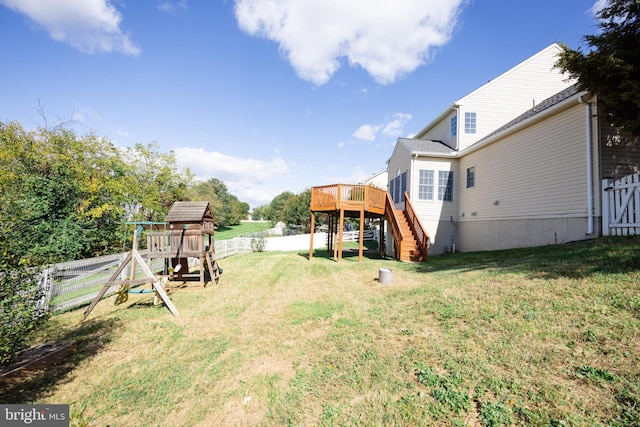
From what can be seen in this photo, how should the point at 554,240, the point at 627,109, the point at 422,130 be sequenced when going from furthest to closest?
the point at 422,130 < the point at 554,240 < the point at 627,109

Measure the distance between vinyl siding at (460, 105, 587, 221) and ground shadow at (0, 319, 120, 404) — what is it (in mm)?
12369

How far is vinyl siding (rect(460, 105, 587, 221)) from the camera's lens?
8.20m

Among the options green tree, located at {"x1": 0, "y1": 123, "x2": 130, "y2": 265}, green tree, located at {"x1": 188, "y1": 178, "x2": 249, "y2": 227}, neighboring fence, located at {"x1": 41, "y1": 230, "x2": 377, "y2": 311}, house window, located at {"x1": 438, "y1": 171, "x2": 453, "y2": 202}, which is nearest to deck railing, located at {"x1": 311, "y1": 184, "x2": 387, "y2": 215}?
house window, located at {"x1": 438, "y1": 171, "x2": 453, "y2": 202}

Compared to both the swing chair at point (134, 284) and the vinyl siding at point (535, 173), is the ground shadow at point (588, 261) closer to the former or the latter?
the vinyl siding at point (535, 173)

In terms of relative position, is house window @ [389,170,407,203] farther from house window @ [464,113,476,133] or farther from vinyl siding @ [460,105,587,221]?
house window @ [464,113,476,133]

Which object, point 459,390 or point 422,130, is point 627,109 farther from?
point 422,130

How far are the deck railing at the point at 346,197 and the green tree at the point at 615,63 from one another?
7607mm

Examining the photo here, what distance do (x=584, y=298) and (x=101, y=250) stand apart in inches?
795

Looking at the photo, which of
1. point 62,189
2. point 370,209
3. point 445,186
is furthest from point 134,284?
point 445,186

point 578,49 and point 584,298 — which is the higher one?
point 578,49

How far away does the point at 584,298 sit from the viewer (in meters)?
3.96

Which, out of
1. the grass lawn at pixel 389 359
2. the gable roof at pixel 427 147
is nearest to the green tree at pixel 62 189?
the grass lawn at pixel 389 359

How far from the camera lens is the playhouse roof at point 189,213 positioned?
→ 8828mm

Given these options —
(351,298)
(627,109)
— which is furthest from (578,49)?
(351,298)
